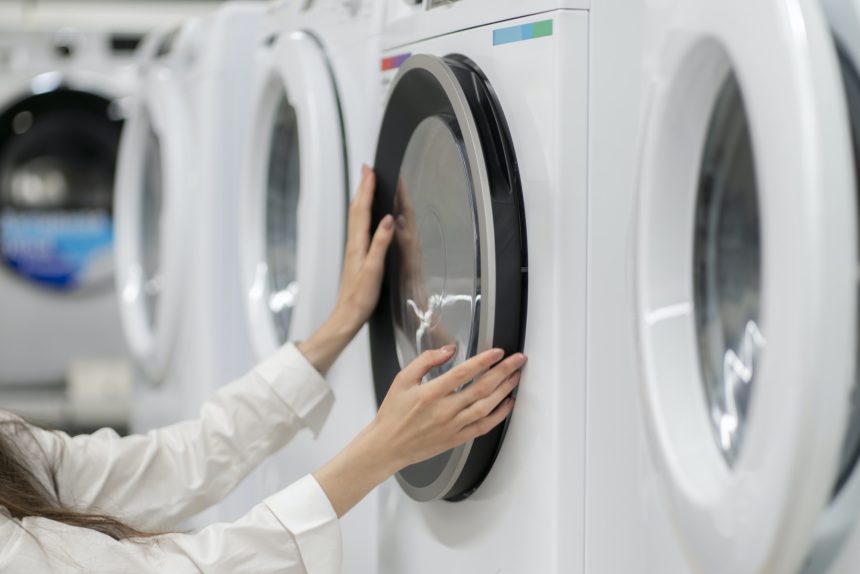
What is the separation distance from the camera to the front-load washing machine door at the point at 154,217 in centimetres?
210

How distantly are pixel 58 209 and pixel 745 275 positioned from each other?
9.97 feet

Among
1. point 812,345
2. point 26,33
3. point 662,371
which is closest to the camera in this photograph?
point 812,345

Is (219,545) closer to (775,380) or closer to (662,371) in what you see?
(662,371)

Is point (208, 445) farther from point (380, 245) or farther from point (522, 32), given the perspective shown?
point (522, 32)

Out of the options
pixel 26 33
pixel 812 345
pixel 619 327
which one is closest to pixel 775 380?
pixel 812 345

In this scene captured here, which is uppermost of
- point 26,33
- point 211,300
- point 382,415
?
point 26,33

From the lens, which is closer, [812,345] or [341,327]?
[812,345]

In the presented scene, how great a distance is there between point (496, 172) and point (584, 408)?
0.23 meters

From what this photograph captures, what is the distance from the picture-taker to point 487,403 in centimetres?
99

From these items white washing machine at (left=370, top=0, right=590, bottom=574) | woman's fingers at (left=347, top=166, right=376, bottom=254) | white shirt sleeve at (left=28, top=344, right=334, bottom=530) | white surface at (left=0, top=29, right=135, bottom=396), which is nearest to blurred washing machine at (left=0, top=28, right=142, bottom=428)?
white surface at (left=0, top=29, right=135, bottom=396)

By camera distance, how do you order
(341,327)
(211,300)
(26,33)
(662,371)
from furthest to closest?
(26,33), (211,300), (341,327), (662,371)

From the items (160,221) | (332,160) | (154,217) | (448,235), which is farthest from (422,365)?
(154,217)

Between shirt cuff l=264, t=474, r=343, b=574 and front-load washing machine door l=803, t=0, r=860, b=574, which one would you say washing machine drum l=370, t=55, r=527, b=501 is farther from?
front-load washing machine door l=803, t=0, r=860, b=574

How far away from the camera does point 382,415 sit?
0.99 m
